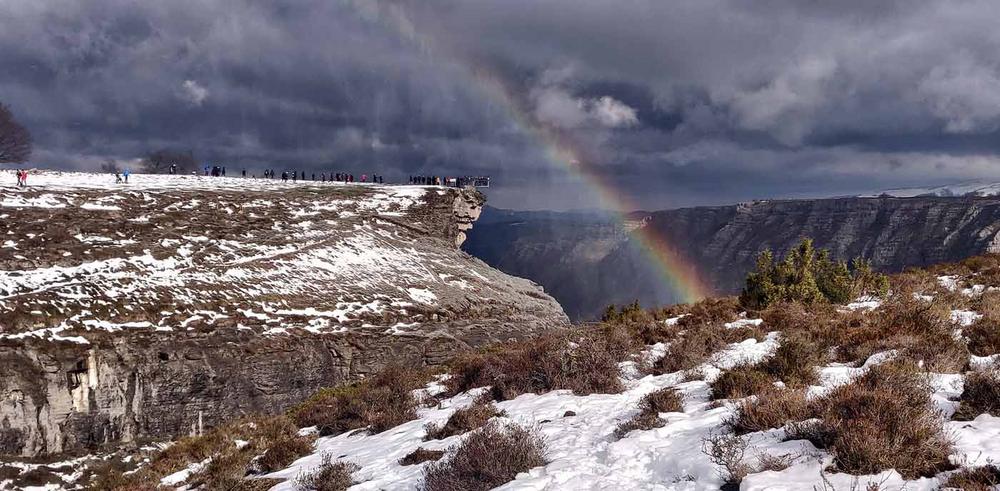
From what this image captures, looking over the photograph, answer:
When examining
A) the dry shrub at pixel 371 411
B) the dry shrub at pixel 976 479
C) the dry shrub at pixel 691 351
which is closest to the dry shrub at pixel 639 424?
the dry shrub at pixel 691 351

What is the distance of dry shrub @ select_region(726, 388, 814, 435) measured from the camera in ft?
20.4

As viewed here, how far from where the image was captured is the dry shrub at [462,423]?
29.8ft

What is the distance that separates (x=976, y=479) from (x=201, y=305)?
30.2 m

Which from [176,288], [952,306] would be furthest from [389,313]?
[952,306]

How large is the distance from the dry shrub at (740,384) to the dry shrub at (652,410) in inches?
24.3

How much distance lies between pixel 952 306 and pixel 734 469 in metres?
12.9

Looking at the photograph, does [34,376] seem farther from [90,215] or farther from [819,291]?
[819,291]

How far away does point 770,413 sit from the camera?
6.29 metres

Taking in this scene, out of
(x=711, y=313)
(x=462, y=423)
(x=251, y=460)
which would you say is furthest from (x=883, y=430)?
(x=711, y=313)

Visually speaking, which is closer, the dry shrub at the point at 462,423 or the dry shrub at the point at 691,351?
the dry shrub at the point at 462,423

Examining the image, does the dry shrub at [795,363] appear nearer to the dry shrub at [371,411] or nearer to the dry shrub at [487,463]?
the dry shrub at [487,463]

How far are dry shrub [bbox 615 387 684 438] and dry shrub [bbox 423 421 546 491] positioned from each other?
126cm

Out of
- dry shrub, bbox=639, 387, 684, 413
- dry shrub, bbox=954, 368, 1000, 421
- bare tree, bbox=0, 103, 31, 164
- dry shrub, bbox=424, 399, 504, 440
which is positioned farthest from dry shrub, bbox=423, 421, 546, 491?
→ bare tree, bbox=0, 103, 31, 164

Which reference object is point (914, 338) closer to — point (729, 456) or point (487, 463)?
point (729, 456)
